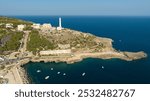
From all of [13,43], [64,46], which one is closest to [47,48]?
[64,46]

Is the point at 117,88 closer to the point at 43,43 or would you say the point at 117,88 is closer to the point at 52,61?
the point at 52,61

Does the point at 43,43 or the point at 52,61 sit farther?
the point at 43,43

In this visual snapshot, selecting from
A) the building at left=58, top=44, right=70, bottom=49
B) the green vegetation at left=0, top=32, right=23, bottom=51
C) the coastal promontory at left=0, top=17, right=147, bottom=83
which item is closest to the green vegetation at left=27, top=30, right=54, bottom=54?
the coastal promontory at left=0, top=17, right=147, bottom=83

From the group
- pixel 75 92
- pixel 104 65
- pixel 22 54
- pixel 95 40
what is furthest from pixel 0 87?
pixel 95 40

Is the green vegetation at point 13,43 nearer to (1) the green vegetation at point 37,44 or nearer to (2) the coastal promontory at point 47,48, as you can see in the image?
(2) the coastal promontory at point 47,48

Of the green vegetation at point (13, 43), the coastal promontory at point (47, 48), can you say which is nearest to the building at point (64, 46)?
the coastal promontory at point (47, 48)

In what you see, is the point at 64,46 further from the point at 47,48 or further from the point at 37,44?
the point at 37,44
